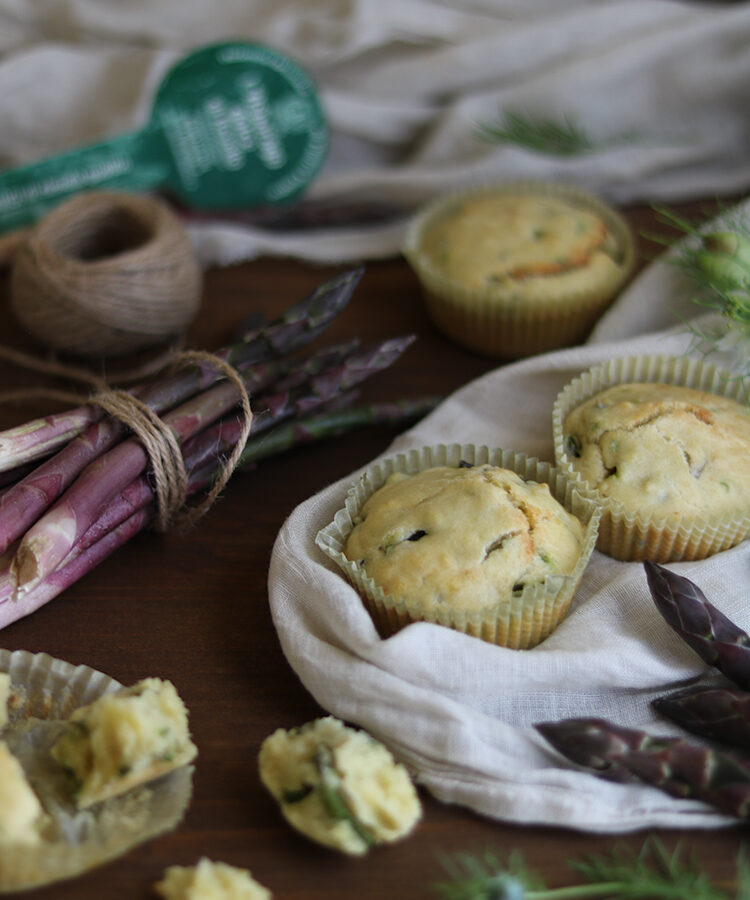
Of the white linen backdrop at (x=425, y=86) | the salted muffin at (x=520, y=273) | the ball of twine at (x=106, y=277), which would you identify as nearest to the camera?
the ball of twine at (x=106, y=277)

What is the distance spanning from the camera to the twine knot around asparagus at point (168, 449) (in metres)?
2.04

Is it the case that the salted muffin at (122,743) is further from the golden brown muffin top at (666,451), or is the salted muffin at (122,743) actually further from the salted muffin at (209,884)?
the golden brown muffin top at (666,451)

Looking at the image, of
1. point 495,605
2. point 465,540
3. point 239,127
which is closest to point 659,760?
point 495,605

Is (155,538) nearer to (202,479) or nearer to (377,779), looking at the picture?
(202,479)

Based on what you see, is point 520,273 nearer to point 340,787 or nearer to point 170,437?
point 170,437

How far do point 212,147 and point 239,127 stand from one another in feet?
0.34

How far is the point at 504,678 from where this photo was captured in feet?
5.50

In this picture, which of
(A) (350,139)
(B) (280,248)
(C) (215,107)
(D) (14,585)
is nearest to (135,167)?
(C) (215,107)

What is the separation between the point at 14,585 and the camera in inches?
73.9

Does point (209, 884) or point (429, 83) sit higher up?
point (429, 83)

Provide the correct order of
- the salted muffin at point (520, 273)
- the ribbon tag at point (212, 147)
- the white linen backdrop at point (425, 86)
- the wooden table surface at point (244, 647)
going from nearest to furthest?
the wooden table surface at point (244, 647), the salted muffin at point (520, 273), the ribbon tag at point (212, 147), the white linen backdrop at point (425, 86)

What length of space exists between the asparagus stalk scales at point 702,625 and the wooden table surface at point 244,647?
27 centimetres

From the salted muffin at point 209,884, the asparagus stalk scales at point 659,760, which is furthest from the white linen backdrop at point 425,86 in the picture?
the salted muffin at point 209,884

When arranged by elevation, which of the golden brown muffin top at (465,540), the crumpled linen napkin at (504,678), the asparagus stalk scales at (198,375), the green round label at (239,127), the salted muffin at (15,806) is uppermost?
the green round label at (239,127)
